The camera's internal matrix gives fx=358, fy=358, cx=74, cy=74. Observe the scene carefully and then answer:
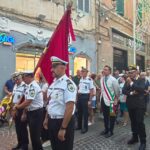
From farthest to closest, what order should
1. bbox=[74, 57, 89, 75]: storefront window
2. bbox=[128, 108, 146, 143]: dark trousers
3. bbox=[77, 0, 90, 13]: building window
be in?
bbox=[77, 0, 90, 13]: building window
bbox=[74, 57, 89, 75]: storefront window
bbox=[128, 108, 146, 143]: dark trousers

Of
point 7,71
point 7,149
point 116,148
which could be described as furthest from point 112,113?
point 7,71

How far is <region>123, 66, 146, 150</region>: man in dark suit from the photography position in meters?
7.51

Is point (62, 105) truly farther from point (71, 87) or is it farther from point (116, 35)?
point (116, 35)

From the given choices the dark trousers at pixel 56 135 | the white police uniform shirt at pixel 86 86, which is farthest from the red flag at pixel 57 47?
the white police uniform shirt at pixel 86 86

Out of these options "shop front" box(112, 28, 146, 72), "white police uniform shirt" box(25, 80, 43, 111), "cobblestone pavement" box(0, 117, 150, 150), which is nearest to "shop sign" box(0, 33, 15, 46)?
"cobblestone pavement" box(0, 117, 150, 150)

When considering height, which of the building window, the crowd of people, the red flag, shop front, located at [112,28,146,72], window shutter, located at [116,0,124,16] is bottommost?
the crowd of people

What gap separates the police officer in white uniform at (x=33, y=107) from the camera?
6.61 m

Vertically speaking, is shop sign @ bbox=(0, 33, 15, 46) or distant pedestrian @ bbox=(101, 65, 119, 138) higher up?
shop sign @ bbox=(0, 33, 15, 46)

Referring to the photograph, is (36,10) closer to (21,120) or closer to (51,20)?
(51,20)

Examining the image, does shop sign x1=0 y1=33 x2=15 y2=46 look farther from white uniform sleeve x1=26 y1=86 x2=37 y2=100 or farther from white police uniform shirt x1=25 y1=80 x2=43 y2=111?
white uniform sleeve x1=26 y1=86 x2=37 y2=100

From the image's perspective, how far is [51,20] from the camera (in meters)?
15.6

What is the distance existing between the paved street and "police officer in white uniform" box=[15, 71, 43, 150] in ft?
3.47

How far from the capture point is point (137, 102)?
7656mm

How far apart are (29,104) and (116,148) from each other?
7.62 feet
